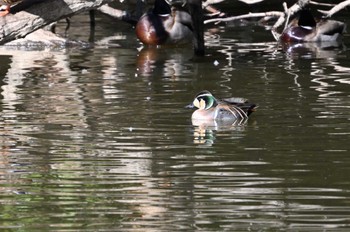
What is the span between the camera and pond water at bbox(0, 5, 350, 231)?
8.34 m

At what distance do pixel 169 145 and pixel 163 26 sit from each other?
978 centimetres

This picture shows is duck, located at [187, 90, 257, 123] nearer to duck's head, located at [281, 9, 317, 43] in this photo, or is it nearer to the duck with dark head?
the duck with dark head

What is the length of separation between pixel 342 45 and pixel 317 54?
1.36 meters

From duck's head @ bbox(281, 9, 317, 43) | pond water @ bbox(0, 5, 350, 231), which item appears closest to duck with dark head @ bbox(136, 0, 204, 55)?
duck's head @ bbox(281, 9, 317, 43)

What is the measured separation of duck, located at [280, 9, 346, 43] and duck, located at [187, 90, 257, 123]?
24.7ft

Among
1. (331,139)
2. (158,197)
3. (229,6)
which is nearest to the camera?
(158,197)

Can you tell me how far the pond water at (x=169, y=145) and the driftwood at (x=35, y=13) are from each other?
25.9 inches

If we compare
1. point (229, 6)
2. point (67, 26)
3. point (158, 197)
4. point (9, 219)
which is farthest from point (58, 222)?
point (229, 6)

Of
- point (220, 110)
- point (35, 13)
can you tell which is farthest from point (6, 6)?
point (220, 110)

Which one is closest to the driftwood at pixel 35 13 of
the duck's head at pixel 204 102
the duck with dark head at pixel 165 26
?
the duck's head at pixel 204 102

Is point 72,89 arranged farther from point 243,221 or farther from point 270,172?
point 243,221

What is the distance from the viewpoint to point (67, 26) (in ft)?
76.0

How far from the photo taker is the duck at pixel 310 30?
20.2m

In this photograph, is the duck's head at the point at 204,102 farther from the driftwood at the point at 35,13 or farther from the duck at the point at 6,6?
the duck at the point at 6,6
